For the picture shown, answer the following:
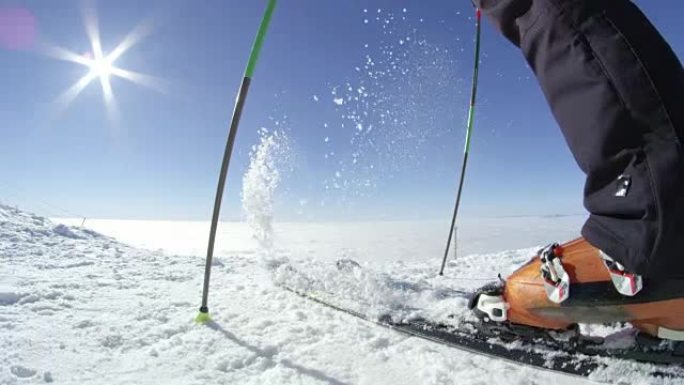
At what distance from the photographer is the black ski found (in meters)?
1.46

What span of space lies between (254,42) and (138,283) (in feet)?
7.15

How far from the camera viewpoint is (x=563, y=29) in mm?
1227

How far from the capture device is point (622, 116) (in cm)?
113

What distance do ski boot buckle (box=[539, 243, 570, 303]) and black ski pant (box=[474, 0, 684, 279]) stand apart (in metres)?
0.24

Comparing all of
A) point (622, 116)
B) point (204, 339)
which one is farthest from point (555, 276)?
point (204, 339)

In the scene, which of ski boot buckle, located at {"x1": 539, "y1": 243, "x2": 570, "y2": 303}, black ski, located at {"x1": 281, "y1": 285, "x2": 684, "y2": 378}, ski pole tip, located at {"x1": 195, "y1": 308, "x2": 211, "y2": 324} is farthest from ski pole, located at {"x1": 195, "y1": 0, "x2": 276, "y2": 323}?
ski boot buckle, located at {"x1": 539, "y1": 243, "x2": 570, "y2": 303}

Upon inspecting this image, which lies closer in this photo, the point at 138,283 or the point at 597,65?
the point at 597,65

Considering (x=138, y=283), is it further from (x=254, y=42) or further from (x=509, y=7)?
(x=509, y=7)

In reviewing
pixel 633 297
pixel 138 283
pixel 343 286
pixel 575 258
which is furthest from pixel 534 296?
pixel 138 283

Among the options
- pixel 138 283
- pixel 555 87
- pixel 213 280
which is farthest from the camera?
pixel 213 280

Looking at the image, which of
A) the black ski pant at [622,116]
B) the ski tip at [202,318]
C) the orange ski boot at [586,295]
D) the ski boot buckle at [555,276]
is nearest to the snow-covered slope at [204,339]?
the ski tip at [202,318]

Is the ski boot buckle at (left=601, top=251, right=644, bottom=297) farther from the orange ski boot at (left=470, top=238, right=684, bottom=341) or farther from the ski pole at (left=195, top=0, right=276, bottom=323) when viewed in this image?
the ski pole at (left=195, top=0, right=276, bottom=323)

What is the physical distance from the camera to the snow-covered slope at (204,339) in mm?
1453

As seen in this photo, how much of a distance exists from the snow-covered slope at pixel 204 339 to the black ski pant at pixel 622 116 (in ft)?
2.12
